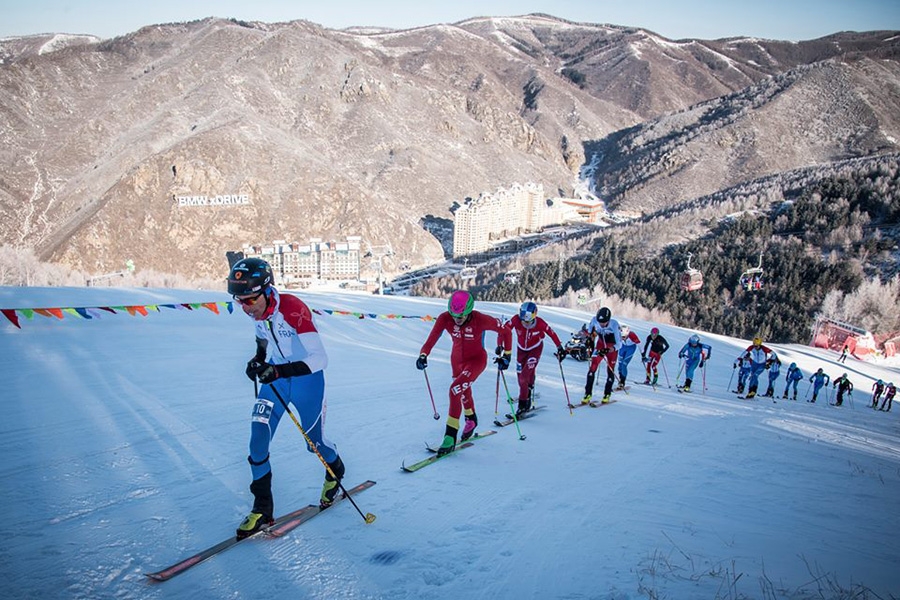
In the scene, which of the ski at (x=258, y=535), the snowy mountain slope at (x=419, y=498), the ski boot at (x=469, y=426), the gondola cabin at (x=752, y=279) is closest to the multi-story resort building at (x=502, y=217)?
the gondola cabin at (x=752, y=279)

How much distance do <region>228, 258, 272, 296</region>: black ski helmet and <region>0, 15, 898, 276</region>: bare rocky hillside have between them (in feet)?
265

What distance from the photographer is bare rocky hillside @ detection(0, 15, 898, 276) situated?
81875 mm

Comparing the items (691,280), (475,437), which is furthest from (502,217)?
(475,437)

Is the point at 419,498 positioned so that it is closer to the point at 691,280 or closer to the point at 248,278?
the point at 248,278

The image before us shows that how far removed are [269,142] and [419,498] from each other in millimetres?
99574

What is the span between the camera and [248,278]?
4.48 m

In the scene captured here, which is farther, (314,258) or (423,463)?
(314,258)

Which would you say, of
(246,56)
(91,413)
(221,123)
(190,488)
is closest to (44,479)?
(190,488)

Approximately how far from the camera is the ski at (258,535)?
3779mm

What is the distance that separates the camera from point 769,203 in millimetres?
74812

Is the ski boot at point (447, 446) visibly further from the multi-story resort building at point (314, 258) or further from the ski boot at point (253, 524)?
the multi-story resort building at point (314, 258)

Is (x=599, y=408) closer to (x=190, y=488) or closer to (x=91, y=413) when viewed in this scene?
(x=190, y=488)

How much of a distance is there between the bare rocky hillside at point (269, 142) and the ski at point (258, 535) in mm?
80676

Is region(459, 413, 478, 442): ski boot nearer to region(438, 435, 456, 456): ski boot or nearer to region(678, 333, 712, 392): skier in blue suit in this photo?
region(438, 435, 456, 456): ski boot
